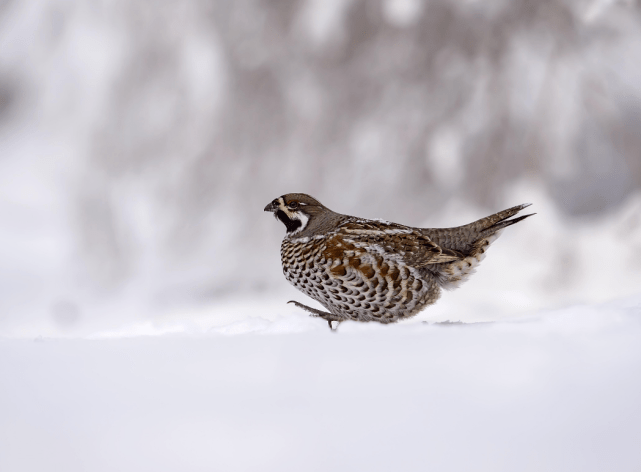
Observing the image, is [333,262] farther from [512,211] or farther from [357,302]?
[512,211]

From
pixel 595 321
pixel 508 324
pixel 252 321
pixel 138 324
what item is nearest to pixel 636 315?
pixel 595 321

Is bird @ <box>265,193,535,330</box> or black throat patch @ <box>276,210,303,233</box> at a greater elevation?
black throat patch @ <box>276,210,303,233</box>

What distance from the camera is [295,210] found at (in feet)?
5.75

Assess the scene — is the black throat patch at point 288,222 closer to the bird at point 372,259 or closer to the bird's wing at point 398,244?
the bird at point 372,259

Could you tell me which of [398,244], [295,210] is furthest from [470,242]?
[295,210]

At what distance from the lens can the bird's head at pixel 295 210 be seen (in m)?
1.74

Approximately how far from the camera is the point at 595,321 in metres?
1.31

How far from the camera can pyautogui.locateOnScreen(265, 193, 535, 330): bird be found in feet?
5.07

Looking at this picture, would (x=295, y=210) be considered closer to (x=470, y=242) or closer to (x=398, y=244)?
(x=398, y=244)

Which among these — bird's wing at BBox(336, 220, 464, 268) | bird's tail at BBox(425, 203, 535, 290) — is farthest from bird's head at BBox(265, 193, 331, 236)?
bird's tail at BBox(425, 203, 535, 290)

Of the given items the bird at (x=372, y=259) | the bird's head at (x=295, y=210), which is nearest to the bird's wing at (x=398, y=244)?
the bird at (x=372, y=259)

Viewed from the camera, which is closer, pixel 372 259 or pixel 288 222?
pixel 372 259

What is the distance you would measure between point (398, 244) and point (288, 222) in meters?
0.35

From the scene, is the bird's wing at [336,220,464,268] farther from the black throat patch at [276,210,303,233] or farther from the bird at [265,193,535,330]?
the black throat patch at [276,210,303,233]
